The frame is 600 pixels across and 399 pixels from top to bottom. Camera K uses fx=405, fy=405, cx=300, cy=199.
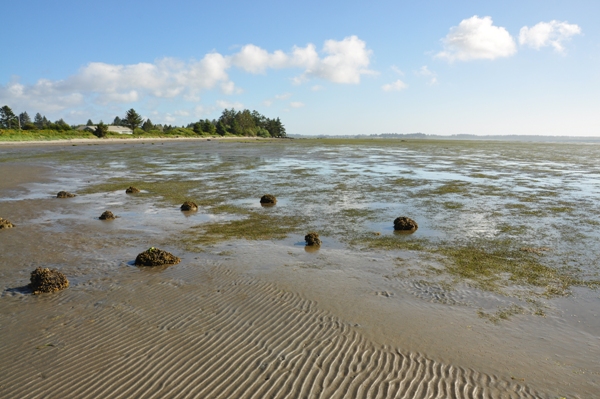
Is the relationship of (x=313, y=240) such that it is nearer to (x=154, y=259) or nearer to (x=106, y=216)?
(x=154, y=259)

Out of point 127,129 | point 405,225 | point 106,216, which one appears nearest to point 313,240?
point 405,225

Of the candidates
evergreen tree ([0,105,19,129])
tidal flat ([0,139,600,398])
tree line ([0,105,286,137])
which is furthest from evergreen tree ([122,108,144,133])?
tidal flat ([0,139,600,398])

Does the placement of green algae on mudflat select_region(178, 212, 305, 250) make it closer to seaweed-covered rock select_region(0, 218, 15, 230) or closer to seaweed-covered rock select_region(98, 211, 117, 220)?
seaweed-covered rock select_region(98, 211, 117, 220)

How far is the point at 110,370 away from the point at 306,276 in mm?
4573

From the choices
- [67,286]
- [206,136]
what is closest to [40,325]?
[67,286]

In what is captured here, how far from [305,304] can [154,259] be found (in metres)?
4.12

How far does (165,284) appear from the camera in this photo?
27.7 ft

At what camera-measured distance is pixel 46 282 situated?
311 inches

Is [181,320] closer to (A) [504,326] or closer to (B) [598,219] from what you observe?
(A) [504,326]

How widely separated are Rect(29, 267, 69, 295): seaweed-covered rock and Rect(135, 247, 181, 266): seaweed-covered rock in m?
1.73

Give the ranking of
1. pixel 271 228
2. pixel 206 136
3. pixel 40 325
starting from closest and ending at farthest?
pixel 40 325
pixel 271 228
pixel 206 136

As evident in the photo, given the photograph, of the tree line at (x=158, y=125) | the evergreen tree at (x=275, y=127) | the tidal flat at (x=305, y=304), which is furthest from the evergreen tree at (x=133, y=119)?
the tidal flat at (x=305, y=304)

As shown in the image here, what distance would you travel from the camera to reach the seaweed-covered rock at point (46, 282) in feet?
25.8

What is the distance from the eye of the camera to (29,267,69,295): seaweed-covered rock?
786 centimetres
